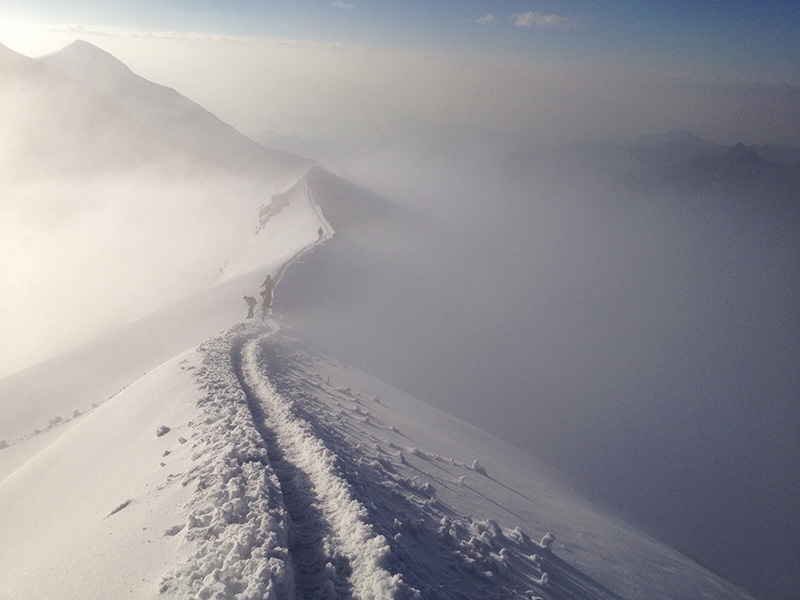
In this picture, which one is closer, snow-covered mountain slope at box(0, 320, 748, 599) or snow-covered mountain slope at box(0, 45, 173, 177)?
snow-covered mountain slope at box(0, 320, 748, 599)

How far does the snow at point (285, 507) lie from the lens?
16.3 ft

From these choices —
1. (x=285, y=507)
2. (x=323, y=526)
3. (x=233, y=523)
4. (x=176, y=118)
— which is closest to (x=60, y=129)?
(x=176, y=118)

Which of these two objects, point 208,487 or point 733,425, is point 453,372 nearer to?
point 208,487

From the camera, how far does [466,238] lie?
69750 mm

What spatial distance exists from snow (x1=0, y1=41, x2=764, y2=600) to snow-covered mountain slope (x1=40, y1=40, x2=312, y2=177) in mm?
94181

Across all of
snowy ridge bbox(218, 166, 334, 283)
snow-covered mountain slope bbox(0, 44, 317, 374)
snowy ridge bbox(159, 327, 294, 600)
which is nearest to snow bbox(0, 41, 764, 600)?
snowy ridge bbox(159, 327, 294, 600)

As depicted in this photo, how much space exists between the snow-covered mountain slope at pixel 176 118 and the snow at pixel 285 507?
309 feet

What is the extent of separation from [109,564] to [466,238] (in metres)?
67.0

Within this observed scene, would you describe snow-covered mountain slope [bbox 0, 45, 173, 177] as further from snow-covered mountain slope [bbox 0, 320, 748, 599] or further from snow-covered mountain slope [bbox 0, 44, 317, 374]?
snow-covered mountain slope [bbox 0, 320, 748, 599]

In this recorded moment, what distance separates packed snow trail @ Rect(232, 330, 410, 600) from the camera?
475 cm

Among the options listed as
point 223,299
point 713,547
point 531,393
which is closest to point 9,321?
point 223,299

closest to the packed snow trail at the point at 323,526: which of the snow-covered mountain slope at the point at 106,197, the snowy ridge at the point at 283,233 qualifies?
the snowy ridge at the point at 283,233

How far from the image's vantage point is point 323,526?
5.82 metres

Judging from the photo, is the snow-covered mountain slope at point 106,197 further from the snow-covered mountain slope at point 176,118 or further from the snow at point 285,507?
the snow at point 285,507
